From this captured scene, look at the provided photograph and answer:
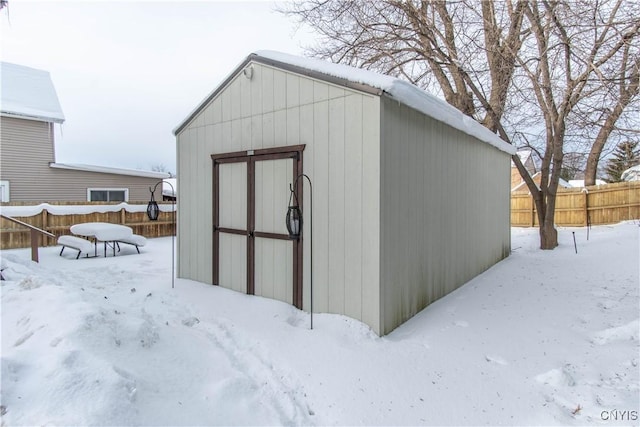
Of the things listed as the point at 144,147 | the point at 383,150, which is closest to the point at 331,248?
the point at 383,150

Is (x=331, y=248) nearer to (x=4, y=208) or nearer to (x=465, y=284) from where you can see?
(x=465, y=284)

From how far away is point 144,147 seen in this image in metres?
37.4

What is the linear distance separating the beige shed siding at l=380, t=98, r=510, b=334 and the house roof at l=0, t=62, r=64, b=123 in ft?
42.1

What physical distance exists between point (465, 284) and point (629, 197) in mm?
9765

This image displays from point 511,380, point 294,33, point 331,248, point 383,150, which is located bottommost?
point 511,380

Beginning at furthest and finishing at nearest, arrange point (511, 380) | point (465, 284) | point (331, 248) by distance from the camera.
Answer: point (465, 284)
point (331, 248)
point (511, 380)

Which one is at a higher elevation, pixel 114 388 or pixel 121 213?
pixel 121 213

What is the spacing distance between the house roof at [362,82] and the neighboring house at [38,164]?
9.01m

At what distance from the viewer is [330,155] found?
400 cm

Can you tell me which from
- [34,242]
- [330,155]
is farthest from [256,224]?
[34,242]

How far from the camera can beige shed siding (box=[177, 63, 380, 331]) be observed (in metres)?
3.69

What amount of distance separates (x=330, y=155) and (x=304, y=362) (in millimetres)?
2099

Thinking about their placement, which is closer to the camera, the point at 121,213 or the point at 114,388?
the point at 114,388

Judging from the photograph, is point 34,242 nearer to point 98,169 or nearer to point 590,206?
point 98,169
